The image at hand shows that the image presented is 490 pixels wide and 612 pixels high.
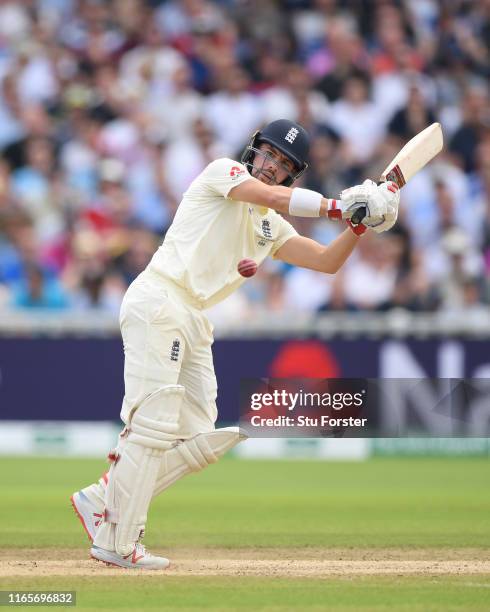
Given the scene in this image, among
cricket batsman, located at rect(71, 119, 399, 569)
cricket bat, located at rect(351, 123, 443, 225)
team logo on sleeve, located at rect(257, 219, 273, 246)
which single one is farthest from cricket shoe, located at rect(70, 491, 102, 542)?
cricket bat, located at rect(351, 123, 443, 225)

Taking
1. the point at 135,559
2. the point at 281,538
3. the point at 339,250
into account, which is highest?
the point at 339,250

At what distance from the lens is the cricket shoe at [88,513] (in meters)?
6.41

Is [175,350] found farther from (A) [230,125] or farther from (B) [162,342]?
(A) [230,125]

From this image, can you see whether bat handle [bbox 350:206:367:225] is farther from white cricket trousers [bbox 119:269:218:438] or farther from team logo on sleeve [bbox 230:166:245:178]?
white cricket trousers [bbox 119:269:218:438]

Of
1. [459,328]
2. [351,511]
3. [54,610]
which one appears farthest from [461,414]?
[54,610]

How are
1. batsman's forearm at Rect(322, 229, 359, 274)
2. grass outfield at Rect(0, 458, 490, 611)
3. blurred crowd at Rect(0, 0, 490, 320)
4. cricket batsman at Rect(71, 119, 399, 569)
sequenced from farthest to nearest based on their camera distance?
blurred crowd at Rect(0, 0, 490, 320) < batsman's forearm at Rect(322, 229, 359, 274) < cricket batsman at Rect(71, 119, 399, 569) < grass outfield at Rect(0, 458, 490, 611)

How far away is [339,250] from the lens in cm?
639

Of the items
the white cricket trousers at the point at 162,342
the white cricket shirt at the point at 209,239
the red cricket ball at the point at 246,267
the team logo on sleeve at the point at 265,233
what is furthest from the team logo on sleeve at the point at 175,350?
the team logo on sleeve at the point at 265,233

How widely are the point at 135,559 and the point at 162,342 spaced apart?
3.18ft

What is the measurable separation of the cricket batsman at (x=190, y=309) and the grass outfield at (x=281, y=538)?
31cm

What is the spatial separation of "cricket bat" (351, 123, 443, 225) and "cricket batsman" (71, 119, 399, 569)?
201 millimetres

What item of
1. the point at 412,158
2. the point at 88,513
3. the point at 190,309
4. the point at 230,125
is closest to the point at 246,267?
the point at 190,309

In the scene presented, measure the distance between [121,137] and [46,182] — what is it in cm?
96

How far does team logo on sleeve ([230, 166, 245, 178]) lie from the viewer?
611 centimetres
